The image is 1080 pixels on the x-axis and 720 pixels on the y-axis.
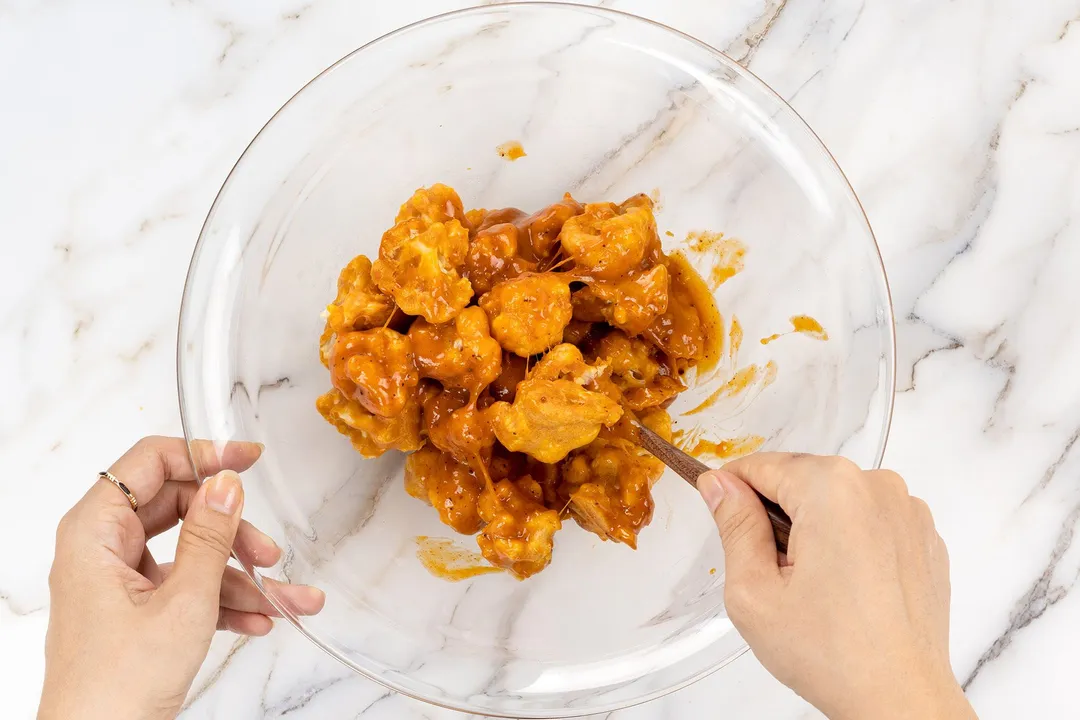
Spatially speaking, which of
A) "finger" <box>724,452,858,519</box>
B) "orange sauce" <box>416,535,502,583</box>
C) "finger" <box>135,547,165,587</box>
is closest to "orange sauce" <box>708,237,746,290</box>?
"finger" <box>724,452,858,519</box>

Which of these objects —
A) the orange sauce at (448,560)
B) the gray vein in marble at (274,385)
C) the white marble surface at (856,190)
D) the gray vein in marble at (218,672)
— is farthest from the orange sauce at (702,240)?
the gray vein in marble at (218,672)

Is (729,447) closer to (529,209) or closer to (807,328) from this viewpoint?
(807,328)

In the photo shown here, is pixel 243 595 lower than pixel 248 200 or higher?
lower

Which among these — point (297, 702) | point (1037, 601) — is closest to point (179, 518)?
point (297, 702)

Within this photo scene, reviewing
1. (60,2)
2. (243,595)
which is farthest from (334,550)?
(60,2)

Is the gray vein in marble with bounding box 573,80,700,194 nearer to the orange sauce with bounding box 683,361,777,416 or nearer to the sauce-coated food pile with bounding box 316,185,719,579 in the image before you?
the sauce-coated food pile with bounding box 316,185,719,579

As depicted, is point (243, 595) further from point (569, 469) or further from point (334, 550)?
point (569, 469)
